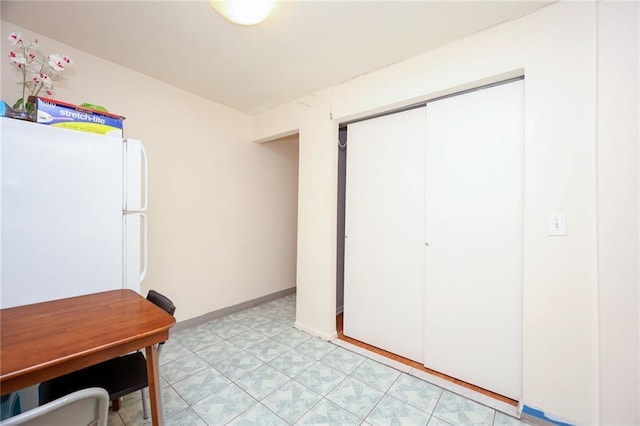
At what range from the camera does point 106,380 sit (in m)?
1.26

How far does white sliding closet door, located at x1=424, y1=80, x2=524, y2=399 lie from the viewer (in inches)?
67.8

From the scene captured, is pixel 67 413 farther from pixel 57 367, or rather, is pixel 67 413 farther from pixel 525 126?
pixel 525 126

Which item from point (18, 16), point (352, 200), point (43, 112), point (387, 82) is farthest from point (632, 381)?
point (18, 16)

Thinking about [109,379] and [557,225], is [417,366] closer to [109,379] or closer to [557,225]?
[557,225]

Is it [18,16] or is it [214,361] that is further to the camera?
[214,361]

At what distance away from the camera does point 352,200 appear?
8.46 feet

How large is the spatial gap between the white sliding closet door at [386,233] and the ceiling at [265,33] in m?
0.58

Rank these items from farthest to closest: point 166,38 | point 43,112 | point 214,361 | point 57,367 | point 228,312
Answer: point 228,312 → point 214,361 → point 166,38 → point 43,112 → point 57,367

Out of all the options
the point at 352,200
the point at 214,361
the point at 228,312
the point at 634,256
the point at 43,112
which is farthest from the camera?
the point at 228,312

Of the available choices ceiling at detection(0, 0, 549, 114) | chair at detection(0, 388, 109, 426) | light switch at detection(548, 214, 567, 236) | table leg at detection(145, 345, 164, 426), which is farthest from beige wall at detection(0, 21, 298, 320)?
light switch at detection(548, 214, 567, 236)

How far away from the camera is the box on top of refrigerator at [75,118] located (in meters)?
1.52

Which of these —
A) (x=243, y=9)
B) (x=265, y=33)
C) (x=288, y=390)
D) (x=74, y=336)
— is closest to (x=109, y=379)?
(x=74, y=336)

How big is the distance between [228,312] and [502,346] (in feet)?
8.95

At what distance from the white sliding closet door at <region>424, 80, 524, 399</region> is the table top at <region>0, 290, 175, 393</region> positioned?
72.6 inches
